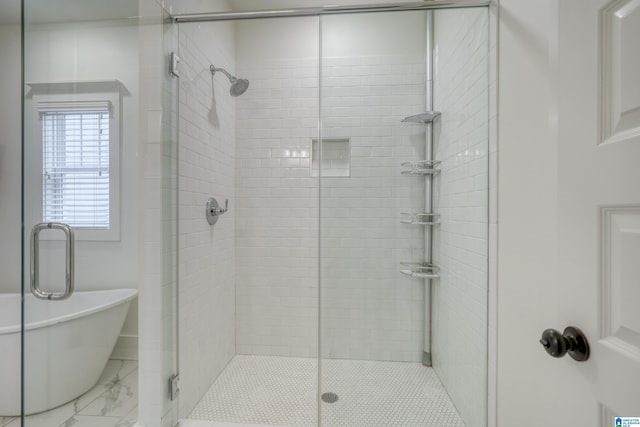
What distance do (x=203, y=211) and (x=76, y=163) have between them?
2.23 feet

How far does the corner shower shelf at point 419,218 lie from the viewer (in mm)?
1688

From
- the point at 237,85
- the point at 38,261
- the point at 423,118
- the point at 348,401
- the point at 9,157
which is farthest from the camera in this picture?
the point at 237,85

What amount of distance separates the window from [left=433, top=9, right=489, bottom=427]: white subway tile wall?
1.68 m

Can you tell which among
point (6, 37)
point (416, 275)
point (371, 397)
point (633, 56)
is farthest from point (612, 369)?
point (6, 37)

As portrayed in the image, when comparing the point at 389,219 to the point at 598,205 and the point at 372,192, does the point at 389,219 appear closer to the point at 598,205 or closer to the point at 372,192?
the point at 372,192

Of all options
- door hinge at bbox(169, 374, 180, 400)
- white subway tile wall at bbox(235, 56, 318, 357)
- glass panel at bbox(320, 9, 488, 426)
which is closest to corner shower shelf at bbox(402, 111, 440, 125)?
glass panel at bbox(320, 9, 488, 426)

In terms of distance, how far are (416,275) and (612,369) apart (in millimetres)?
1156

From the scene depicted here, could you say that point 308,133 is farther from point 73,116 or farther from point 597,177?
point 597,177

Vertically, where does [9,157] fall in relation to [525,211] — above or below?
above

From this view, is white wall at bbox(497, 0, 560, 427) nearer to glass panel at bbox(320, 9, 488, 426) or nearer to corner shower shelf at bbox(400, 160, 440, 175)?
glass panel at bbox(320, 9, 488, 426)

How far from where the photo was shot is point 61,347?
3.74 ft

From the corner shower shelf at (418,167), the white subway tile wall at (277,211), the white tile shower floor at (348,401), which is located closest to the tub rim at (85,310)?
the white tile shower floor at (348,401)

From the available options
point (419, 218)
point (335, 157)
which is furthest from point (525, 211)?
point (335, 157)

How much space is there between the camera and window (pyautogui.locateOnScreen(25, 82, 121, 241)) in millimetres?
1097
